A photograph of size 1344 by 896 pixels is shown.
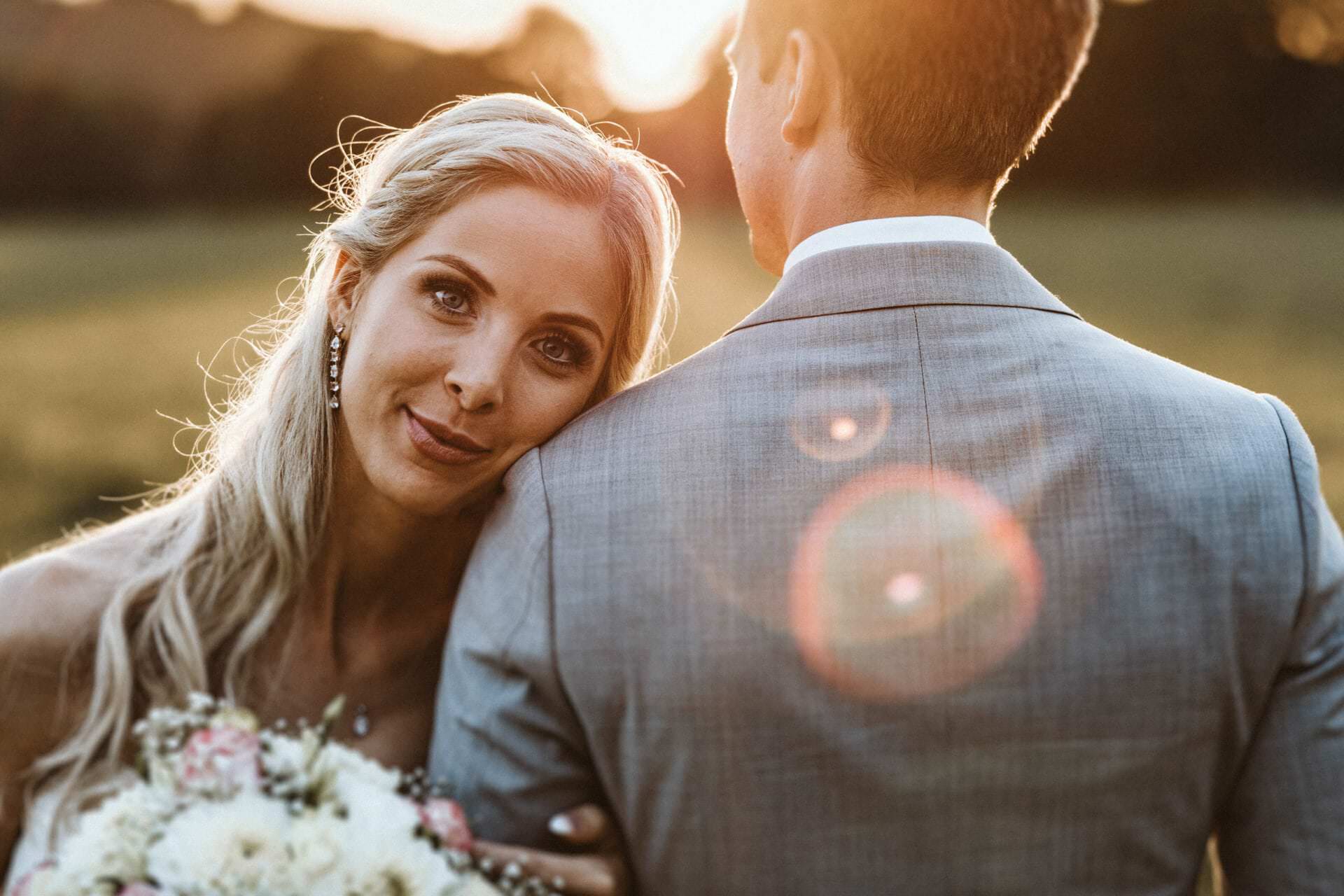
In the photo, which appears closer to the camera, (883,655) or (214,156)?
(883,655)

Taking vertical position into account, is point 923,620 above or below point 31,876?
above

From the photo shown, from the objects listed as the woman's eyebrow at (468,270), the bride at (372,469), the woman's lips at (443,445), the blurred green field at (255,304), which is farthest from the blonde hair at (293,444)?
the blurred green field at (255,304)

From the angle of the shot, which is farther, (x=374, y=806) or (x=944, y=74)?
(x=944, y=74)

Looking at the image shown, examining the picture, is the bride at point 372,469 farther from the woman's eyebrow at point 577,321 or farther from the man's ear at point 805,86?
the man's ear at point 805,86

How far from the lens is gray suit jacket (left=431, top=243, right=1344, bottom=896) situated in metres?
1.74

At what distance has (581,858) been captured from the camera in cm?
187

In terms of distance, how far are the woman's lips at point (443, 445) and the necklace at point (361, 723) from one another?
26.1 inches

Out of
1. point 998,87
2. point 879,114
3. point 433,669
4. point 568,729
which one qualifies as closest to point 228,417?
point 433,669

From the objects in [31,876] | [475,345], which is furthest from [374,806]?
[475,345]

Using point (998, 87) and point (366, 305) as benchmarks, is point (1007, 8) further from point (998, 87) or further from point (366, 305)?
point (366, 305)

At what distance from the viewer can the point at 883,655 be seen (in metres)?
1.74

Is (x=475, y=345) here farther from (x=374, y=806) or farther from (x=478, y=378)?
(x=374, y=806)

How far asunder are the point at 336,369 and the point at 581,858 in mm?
1365

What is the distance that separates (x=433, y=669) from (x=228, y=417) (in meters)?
0.92
